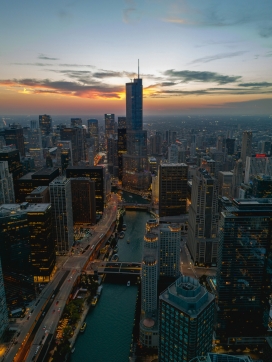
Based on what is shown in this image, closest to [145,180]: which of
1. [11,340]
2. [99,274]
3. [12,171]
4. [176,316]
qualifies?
[12,171]

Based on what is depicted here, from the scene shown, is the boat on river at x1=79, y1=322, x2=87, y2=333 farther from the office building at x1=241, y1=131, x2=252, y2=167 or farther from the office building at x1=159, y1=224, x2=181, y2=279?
the office building at x1=241, y1=131, x2=252, y2=167

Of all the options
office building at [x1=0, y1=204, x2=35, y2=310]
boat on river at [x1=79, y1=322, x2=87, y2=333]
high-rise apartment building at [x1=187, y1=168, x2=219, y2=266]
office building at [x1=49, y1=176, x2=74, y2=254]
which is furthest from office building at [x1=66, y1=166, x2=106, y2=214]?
boat on river at [x1=79, y1=322, x2=87, y2=333]

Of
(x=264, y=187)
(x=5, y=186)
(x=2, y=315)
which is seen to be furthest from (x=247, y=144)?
(x=2, y=315)

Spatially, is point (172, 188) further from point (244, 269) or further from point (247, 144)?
point (247, 144)

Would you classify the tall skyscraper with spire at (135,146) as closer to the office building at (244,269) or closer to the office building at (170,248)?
the office building at (170,248)

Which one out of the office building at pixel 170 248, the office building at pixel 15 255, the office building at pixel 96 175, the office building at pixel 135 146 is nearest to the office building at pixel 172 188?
the office building at pixel 96 175

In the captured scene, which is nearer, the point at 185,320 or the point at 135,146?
the point at 185,320

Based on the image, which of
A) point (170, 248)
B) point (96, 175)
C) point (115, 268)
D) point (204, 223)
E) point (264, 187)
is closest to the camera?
point (170, 248)
